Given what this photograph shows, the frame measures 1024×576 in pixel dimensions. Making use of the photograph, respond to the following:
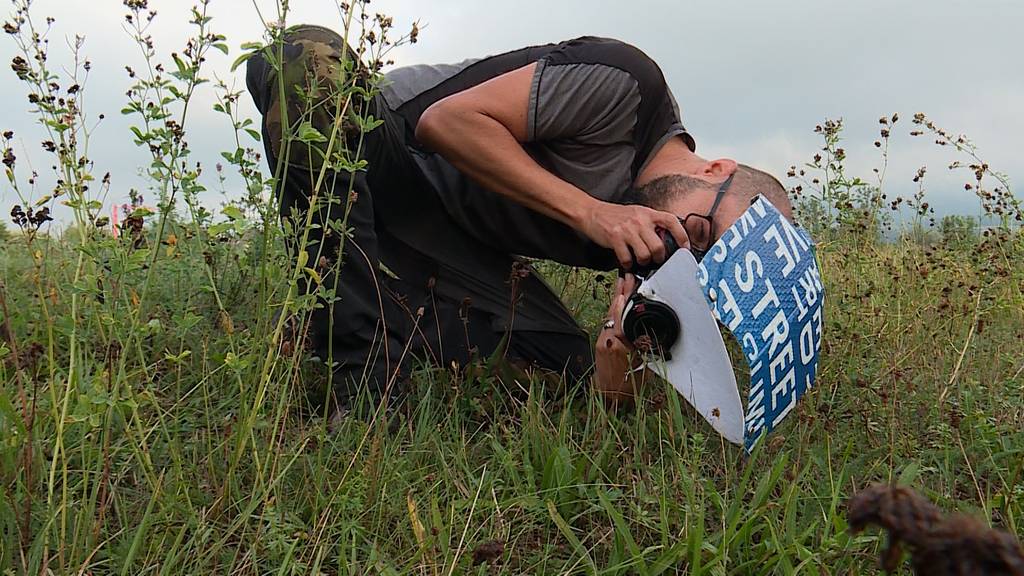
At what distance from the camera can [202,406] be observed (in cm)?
224

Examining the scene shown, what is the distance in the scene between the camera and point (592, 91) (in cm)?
241

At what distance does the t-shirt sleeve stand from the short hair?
178 mm

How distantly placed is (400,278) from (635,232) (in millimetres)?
979

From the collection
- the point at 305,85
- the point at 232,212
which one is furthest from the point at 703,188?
the point at 232,212

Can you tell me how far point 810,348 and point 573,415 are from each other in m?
0.66

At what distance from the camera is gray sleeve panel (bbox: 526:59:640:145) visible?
2389 millimetres

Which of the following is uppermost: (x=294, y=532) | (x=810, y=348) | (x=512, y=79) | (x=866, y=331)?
(x=512, y=79)

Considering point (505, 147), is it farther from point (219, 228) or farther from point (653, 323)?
point (219, 228)

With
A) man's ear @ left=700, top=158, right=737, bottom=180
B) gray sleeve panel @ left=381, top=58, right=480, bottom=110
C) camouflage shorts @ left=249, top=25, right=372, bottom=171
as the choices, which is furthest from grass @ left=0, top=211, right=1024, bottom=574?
gray sleeve panel @ left=381, top=58, right=480, bottom=110

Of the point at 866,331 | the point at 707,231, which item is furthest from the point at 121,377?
the point at 866,331

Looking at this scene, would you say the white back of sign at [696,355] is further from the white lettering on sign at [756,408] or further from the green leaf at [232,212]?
the green leaf at [232,212]

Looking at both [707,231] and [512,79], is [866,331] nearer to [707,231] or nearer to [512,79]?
[707,231]

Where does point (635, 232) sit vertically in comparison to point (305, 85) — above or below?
below

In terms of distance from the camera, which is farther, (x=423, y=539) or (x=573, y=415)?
(x=573, y=415)
